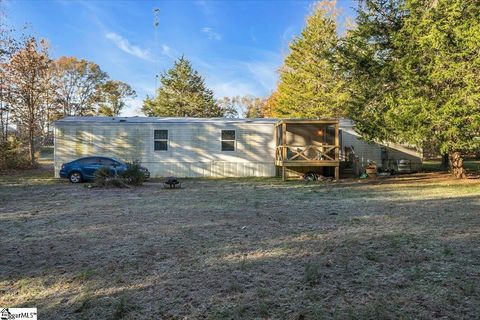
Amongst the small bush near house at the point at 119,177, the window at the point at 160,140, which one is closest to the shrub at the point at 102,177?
the small bush near house at the point at 119,177

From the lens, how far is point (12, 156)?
21.7 meters

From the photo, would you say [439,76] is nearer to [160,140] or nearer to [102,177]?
[160,140]

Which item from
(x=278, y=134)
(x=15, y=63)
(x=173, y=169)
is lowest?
Answer: (x=173, y=169)

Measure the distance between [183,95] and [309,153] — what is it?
2211 centimetres

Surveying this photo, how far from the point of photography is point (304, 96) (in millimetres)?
A: 27969

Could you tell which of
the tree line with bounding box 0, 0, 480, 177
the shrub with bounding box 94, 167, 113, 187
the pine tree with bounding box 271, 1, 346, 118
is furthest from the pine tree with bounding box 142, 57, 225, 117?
the shrub with bounding box 94, 167, 113, 187

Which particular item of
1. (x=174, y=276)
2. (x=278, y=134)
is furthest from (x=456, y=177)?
(x=174, y=276)

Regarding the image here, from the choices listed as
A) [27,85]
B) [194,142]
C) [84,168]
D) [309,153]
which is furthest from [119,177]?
[27,85]

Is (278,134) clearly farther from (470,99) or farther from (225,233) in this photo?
(225,233)

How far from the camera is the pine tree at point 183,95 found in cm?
3644

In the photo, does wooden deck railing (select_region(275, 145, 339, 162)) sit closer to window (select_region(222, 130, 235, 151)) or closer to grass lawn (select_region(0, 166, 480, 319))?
window (select_region(222, 130, 235, 151))

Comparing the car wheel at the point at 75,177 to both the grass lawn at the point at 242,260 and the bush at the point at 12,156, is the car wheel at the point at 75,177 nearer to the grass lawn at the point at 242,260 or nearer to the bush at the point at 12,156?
the grass lawn at the point at 242,260

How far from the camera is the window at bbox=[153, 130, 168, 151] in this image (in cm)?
1798

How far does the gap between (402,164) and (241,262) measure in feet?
56.9
